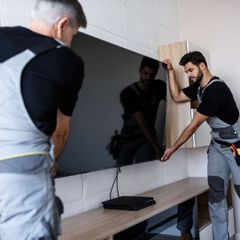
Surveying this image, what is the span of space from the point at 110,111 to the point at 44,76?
1123 mm

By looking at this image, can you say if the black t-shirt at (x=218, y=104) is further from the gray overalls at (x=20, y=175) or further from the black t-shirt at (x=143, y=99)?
the gray overalls at (x=20, y=175)

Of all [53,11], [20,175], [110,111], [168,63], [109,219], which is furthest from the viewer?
[168,63]

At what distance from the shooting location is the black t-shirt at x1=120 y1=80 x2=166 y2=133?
7.41ft

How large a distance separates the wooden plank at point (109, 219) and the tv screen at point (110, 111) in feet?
0.90

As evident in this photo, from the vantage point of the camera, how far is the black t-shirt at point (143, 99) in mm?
2259

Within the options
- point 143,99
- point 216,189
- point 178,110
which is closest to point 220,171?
point 216,189

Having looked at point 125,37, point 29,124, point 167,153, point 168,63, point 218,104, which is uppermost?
point 125,37

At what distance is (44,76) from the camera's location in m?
0.99

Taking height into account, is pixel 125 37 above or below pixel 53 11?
above

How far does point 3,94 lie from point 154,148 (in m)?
1.72

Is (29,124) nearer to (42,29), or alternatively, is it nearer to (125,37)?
(42,29)

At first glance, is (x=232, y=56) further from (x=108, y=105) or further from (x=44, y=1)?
(x=44, y=1)

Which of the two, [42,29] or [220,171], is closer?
[42,29]

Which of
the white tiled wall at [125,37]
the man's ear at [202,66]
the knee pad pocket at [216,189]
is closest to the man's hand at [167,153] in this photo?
the white tiled wall at [125,37]
